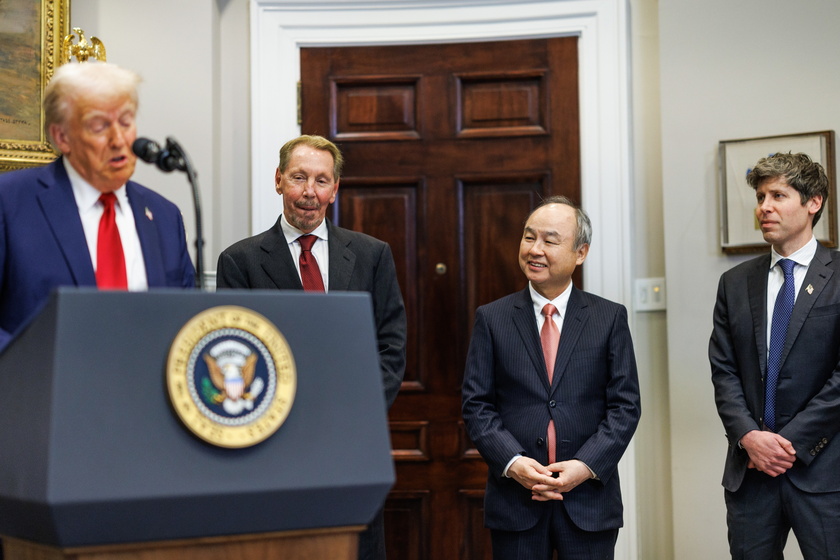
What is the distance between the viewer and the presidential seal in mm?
1317

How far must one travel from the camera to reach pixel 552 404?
8.80 ft

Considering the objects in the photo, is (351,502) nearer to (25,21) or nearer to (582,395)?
(582,395)

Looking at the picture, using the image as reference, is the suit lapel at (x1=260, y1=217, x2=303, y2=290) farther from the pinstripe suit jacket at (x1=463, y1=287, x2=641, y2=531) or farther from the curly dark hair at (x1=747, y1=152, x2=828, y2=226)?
the curly dark hair at (x1=747, y1=152, x2=828, y2=226)

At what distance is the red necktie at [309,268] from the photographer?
274 centimetres

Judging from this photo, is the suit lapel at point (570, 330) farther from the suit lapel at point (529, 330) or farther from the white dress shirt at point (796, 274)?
the white dress shirt at point (796, 274)

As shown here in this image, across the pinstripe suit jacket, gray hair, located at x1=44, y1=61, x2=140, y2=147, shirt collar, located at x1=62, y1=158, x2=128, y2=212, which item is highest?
gray hair, located at x1=44, y1=61, x2=140, y2=147

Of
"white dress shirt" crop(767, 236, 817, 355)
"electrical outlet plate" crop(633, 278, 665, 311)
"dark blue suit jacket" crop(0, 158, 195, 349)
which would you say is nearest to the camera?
"dark blue suit jacket" crop(0, 158, 195, 349)

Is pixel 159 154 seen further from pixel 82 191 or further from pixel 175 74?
pixel 175 74

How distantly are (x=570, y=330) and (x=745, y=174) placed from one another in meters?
1.23

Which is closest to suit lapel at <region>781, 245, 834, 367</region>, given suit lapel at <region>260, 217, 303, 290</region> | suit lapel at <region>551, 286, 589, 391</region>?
suit lapel at <region>551, 286, 589, 391</region>

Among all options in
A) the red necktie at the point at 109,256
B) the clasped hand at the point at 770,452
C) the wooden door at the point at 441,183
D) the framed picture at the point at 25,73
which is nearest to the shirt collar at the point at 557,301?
the clasped hand at the point at 770,452

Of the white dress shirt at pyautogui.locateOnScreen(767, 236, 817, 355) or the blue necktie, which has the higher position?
the white dress shirt at pyautogui.locateOnScreen(767, 236, 817, 355)

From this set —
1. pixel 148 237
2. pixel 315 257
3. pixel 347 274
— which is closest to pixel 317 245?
pixel 315 257

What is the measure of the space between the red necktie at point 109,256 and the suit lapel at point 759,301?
6.55 feet
